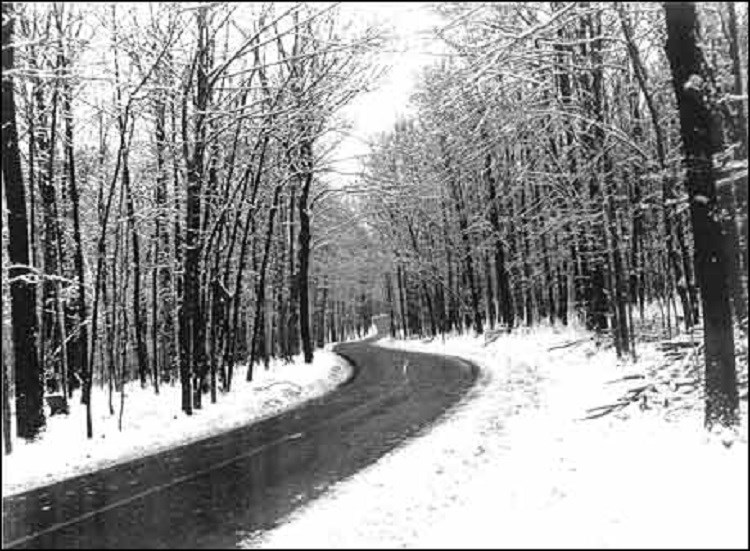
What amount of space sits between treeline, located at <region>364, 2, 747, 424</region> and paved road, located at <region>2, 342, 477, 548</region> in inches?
230

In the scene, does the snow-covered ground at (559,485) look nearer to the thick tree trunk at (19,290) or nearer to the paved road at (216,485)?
the paved road at (216,485)

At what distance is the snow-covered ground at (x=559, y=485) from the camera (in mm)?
7078

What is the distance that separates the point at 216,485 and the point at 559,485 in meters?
5.19

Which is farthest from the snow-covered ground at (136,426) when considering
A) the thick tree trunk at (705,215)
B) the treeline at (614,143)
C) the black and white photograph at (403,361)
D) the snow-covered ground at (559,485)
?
the thick tree trunk at (705,215)

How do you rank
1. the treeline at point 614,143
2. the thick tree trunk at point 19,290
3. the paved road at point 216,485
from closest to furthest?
the paved road at point 216,485 < the treeline at point 614,143 < the thick tree trunk at point 19,290

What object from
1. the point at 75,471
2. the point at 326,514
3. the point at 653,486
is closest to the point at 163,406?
the point at 75,471

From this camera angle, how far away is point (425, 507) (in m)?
8.54

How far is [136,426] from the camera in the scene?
1744 cm

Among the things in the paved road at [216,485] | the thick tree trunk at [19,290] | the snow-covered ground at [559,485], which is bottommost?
the paved road at [216,485]

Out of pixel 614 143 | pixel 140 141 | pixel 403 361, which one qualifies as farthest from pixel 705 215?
pixel 403 361

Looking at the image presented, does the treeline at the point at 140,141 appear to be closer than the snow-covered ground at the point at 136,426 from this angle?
No

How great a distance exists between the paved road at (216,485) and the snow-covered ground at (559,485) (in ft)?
2.17

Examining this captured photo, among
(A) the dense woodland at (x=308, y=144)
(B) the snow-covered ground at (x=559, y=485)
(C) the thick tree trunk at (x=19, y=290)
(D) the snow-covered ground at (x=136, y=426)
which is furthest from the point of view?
(C) the thick tree trunk at (x=19, y=290)

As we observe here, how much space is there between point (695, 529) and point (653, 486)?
1.14 meters
